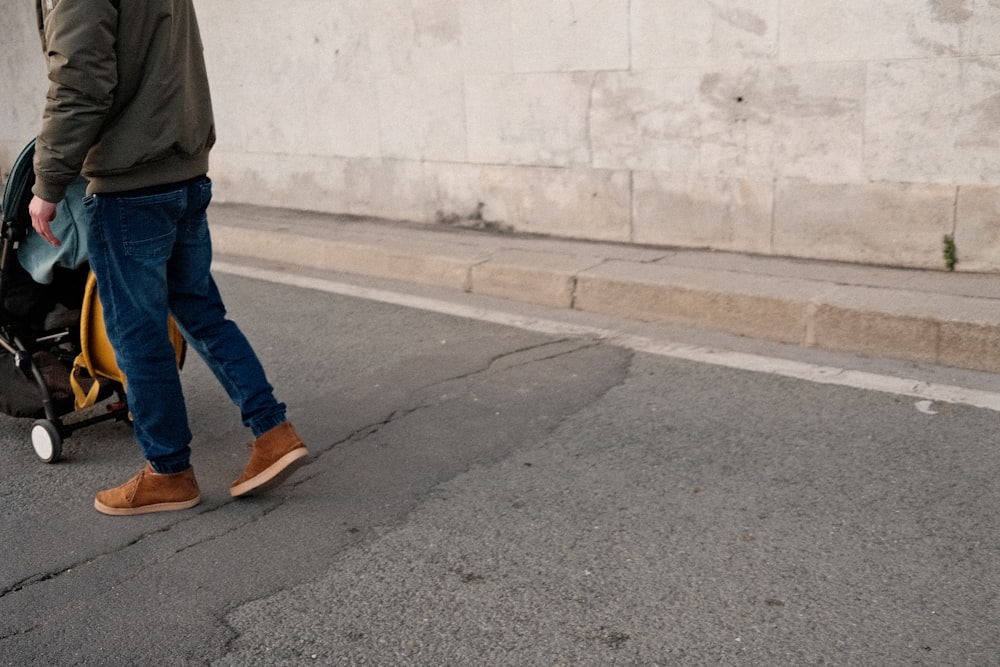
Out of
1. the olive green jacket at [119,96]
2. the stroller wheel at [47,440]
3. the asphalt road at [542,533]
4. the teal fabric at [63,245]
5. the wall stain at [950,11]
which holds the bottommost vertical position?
the asphalt road at [542,533]

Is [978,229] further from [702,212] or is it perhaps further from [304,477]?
[304,477]

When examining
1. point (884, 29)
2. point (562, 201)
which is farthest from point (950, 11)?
point (562, 201)

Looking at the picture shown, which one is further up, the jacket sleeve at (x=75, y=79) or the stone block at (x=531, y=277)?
the jacket sleeve at (x=75, y=79)

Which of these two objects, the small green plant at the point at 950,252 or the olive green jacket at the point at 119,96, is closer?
the olive green jacket at the point at 119,96

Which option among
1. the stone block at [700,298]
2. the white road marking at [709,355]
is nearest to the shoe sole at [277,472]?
the white road marking at [709,355]

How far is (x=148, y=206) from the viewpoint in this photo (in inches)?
141

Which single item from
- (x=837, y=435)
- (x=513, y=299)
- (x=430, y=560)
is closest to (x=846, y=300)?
(x=837, y=435)

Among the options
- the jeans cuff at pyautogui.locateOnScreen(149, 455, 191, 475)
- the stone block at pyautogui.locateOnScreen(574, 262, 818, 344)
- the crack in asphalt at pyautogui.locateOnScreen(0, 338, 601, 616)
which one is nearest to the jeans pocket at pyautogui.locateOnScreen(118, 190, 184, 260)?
the jeans cuff at pyautogui.locateOnScreen(149, 455, 191, 475)

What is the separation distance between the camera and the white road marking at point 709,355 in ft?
14.8

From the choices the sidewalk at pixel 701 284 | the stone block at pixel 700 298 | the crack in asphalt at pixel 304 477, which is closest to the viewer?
the crack in asphalt at pixel 304 477

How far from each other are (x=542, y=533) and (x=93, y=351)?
193cm

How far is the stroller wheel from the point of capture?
170 inches

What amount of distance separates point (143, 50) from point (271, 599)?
171cm

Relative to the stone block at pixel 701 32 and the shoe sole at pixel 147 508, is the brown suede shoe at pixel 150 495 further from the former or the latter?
the stone block at pixel 701 32
